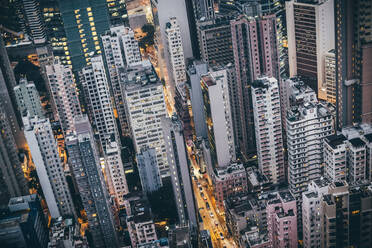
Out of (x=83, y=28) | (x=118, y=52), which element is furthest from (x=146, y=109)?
(x=83, y=28)

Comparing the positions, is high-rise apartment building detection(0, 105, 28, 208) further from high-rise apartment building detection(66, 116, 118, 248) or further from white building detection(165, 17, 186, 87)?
white building detection(165, 17, 186, 87)

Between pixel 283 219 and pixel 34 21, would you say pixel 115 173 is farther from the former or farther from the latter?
pixel 34 21

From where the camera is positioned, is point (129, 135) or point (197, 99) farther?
point (129, 135)

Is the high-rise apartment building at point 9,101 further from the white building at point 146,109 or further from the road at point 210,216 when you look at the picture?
the road at point 210,216

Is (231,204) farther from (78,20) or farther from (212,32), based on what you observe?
(78,20)

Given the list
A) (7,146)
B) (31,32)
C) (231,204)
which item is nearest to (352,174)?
(231,204)
